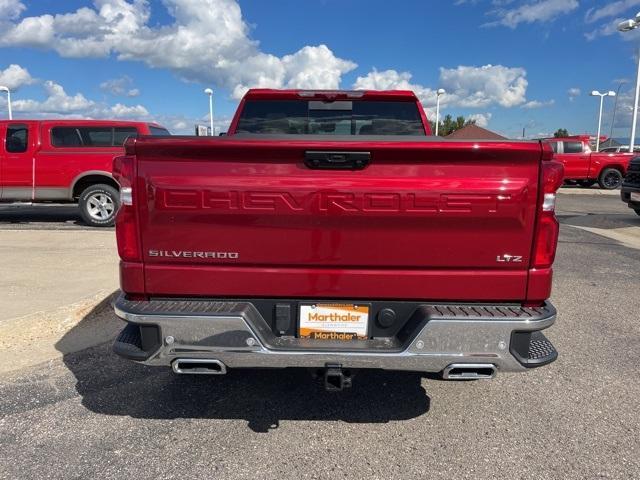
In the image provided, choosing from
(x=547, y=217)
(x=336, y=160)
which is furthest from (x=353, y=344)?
(x=547, y=217)

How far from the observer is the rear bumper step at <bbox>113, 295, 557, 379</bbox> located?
8.05 feet

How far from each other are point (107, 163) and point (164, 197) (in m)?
7.88

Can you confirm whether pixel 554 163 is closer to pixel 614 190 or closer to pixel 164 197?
pixel 164 197

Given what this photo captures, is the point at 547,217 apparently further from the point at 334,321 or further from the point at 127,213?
the point at 127,213

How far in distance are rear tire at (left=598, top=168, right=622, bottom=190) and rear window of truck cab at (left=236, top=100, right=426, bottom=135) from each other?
737 inches

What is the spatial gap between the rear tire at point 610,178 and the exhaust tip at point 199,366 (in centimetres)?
2117

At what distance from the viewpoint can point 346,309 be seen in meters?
2.59

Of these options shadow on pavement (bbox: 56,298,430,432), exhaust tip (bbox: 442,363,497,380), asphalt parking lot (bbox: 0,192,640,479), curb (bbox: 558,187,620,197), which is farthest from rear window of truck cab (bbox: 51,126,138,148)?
curb (bbox: 558,187,620,197)

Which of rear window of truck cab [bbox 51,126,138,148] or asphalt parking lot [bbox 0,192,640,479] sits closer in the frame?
asphalt parking lot [bbox 0,192,640,479]

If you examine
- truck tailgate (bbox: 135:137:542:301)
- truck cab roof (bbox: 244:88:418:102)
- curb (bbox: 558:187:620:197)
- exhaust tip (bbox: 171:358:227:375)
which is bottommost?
curb (bbox: 558:187:620:197)

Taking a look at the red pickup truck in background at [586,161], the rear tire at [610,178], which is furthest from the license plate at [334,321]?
the rear tire at [610,178]

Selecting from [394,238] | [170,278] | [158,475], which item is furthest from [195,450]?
[394,238]

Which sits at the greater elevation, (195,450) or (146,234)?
(146,234)

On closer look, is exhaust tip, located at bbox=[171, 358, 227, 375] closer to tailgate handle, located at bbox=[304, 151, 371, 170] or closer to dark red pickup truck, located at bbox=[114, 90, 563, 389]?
dark red pickup truck, located at bbox=[114, 90, 563, 389]
